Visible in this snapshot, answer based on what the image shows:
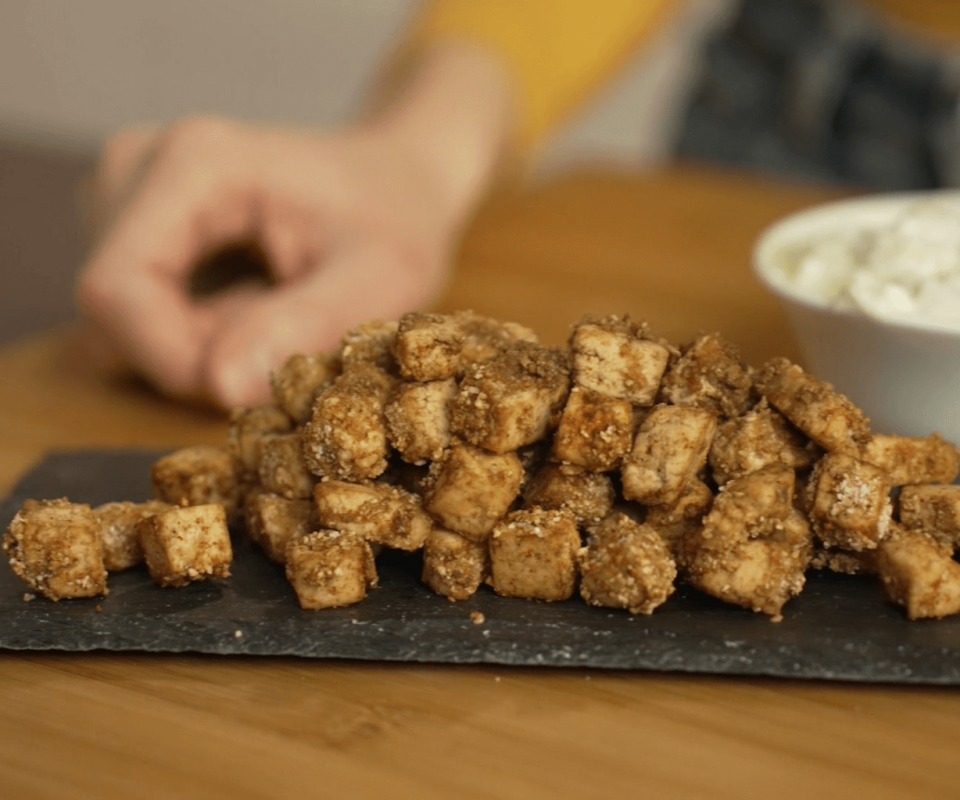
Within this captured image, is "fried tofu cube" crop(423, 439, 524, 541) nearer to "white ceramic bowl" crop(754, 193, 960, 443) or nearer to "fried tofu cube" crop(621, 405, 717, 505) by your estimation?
"fried tofu cube" crop(621, 405, 717, 505)

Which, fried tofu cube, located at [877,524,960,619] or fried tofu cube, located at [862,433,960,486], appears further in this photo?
fried tofu cube, located at [862,433,960,486]

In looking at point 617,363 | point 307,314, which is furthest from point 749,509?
point 307,314

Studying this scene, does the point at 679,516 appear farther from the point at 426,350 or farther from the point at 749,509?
the point at 426,350

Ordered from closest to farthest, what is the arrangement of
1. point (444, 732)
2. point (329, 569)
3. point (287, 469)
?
point (444, 732) → point (329, 569) → point (287, 469)

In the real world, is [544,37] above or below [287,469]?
above

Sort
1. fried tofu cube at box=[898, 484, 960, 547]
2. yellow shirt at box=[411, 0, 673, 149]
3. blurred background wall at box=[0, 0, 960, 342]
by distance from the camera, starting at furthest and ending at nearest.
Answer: blurred background wall at box=[0, 0, 960, 342]
yellow shirt at box=[411, 0, 673, 149]
fried tofu cube at box=[898, 484, 960, 547]

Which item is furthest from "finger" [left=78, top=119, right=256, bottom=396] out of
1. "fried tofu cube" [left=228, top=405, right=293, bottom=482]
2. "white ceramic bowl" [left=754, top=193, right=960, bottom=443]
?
"white ceramic bowl" [left=754, top=193, right=960, bottom=443]

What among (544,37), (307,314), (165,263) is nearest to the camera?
(307,314)
